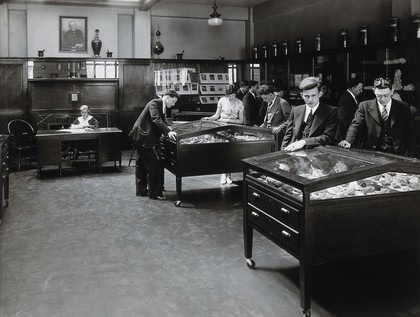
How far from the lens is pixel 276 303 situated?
3273 millimetres

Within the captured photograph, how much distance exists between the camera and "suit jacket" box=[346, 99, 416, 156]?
14.3 feet

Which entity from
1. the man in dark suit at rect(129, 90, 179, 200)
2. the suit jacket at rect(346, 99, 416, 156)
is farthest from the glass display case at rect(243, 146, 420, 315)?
the man in dark suit at rect(129, 90, 179, 200)

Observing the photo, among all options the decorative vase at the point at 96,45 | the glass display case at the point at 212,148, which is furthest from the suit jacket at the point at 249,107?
the decorative vase at the point at 96,45

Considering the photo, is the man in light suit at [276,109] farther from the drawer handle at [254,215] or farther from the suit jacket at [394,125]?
the drawer handle at [254,215]

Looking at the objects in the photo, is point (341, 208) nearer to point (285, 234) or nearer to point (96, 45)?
point (285, 234)

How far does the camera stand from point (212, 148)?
20.7 ft

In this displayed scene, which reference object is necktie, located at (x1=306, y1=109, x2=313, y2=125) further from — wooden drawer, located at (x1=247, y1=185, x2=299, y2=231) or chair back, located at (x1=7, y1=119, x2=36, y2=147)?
chair back, located at (x1=7, y1=119, x2=36, y2=147)

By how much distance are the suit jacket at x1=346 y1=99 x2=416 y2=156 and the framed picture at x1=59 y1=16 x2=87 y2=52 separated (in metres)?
9.33

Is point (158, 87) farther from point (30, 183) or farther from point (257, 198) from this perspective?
point (257, 198)

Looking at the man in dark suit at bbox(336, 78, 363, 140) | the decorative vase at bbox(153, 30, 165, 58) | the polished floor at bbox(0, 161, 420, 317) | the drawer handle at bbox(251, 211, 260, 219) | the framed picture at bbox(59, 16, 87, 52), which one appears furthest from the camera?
the decorative vase at bbox(153, 30, 165, 58)

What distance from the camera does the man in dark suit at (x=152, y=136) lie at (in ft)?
21.1

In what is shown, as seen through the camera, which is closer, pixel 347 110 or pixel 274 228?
pixel 274 228

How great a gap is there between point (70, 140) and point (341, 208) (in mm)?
6889

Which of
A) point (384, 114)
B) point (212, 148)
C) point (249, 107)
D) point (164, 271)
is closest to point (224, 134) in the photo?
point (212, 148)
